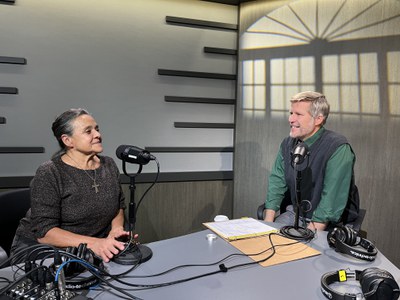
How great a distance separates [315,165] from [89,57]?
84.4 inches

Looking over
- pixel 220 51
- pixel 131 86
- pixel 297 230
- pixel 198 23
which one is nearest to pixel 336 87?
pixel 220 51

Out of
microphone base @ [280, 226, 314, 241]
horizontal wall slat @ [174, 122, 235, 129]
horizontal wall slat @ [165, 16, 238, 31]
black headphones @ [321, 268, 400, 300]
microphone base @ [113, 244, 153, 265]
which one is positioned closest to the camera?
black headphones @ [321, 268, 400, 300]

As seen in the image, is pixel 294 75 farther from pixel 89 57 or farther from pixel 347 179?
pixel 89 57

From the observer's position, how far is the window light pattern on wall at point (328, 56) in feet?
8.51

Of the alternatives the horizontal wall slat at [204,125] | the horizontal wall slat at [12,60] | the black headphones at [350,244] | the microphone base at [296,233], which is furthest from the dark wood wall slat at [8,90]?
the black headphones at [350,244]

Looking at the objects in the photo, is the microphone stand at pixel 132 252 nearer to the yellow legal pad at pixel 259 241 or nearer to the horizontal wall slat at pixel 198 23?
the yellow legal pad at pixel 259 241

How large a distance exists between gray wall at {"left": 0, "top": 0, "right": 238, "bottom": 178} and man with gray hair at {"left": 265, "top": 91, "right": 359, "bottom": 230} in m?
0.99

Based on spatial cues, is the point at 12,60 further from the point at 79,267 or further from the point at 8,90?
the point at 79,267

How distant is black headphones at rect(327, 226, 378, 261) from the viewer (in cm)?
140

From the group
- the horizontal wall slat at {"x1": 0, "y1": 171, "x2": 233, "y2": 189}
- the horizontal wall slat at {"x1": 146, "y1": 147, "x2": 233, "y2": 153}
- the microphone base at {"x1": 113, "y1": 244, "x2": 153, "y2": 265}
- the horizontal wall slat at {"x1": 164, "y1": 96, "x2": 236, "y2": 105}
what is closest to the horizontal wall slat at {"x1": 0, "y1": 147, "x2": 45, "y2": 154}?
the horizontal wall slat at {"x1": 0, "y1": 171, "x2": 233, "y2": 189}

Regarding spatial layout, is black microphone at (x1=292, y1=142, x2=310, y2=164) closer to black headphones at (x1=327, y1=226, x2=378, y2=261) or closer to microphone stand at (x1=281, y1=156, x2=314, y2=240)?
microphone stand at (x1=281, y1=156, x2=314, y2=240)

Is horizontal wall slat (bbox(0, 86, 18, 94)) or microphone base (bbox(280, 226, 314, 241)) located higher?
horizontal wall slat (bbox(0, 86, 18, 94))

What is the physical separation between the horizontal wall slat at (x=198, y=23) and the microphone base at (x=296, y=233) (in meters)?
2.23

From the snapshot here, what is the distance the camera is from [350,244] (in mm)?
1473
